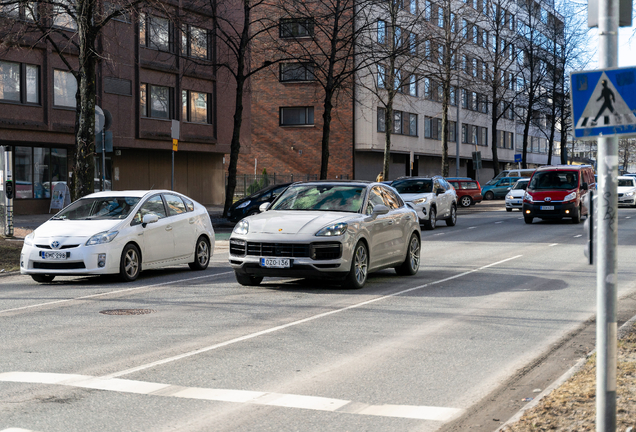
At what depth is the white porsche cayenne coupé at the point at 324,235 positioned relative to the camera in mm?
11578

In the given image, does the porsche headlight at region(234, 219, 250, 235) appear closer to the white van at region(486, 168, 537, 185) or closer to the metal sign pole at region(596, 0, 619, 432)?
the metal sign pole at region(596, 0, 619, 432)

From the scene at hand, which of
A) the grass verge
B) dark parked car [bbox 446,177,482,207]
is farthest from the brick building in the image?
the grass verge

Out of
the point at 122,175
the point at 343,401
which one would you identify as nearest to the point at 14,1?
the point at 343,401

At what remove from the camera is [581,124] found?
4.68 meters

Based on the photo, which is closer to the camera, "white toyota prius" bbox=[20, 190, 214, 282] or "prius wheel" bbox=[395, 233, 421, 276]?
"white toyota prius" bbox=[20, 190, 214, 282]

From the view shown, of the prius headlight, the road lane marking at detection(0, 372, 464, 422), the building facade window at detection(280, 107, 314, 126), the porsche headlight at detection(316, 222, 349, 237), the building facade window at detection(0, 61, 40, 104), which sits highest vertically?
the building facade window at detection(280, 107, 314, 126)

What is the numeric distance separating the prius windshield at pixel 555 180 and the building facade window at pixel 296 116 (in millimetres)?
29783

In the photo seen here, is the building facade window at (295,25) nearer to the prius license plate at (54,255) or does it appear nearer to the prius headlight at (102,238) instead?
the prius headlight at (102,238)

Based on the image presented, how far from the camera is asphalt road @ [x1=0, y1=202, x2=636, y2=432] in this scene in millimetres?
5621

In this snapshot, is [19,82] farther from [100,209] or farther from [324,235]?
[324,235]

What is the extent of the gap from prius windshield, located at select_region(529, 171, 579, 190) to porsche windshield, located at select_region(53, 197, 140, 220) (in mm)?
18236

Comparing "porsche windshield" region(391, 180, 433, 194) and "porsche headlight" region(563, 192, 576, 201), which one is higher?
"porsche windshield" region(391, 180, 433, 194)

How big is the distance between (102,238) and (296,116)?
45.4 meters

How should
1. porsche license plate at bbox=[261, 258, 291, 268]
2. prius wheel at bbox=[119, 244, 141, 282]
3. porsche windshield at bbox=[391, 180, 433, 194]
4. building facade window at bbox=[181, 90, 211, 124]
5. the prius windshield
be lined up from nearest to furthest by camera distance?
porsche license plate at bbox=[261, 258, 291, 268]
prius wheel at bbox=[119, 244, 141, 282]
porsche windshield at bbox=[391, 180, 433, 194]
the prius windshield
building facade window at bbox=[181, 90, 211, 124]
